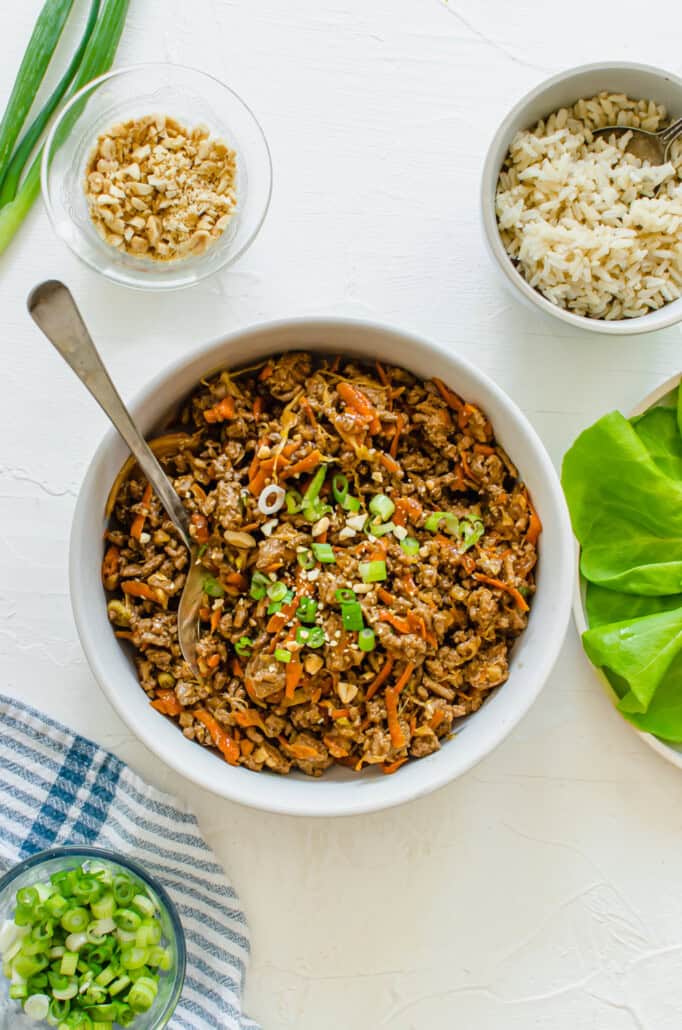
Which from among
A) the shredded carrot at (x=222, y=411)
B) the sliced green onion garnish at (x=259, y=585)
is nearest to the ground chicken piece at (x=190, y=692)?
the sliced green onion garnish at (x=259, y=585)

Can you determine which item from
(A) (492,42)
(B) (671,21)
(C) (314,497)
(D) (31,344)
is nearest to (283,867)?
(C) (314,497)

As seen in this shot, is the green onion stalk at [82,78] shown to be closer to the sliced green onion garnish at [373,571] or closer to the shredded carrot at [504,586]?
the sliced green onion garnish at [373,571]

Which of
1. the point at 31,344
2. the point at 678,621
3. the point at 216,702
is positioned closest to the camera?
the point at 216,702

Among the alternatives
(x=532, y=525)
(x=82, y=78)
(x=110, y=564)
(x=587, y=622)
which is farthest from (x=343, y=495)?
(x=82, y=78)

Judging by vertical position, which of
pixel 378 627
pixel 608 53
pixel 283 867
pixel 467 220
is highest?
pixel 608 53

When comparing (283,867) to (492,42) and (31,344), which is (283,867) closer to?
(31,344)

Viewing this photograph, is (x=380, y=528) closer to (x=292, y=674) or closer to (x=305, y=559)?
(x=305, y=559)
